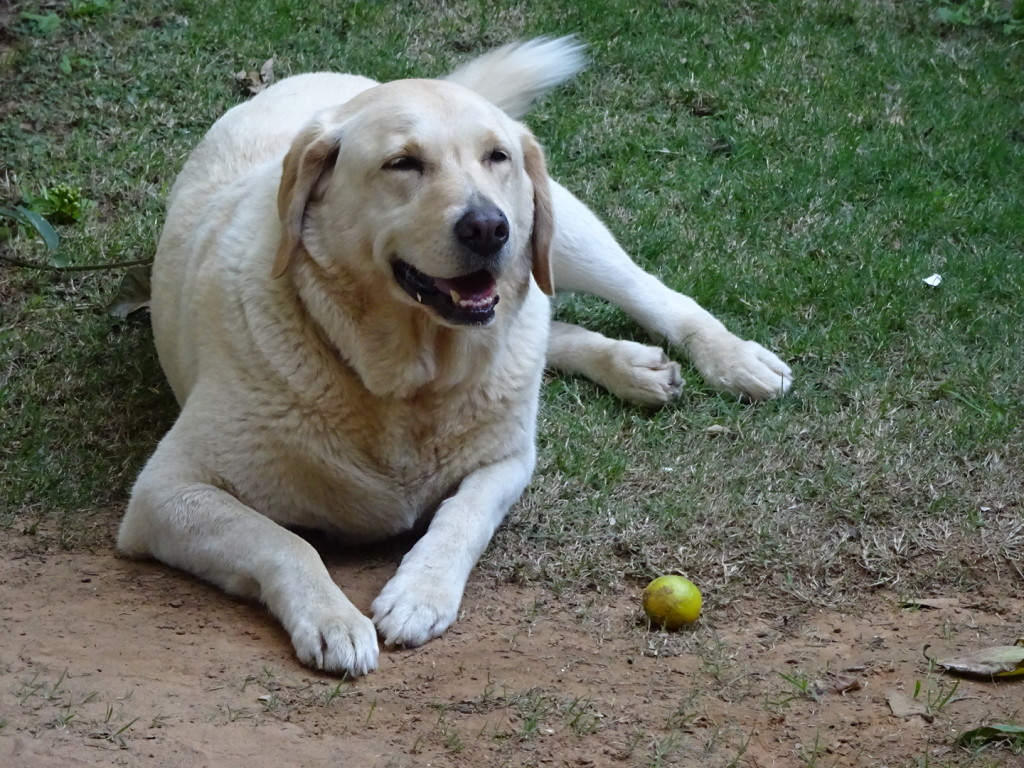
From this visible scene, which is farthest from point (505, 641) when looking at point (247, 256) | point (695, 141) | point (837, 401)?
point (695, 141)

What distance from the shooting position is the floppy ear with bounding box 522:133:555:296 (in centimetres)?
364

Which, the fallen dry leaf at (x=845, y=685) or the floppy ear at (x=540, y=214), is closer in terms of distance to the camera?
the fallen dry leaf at (x=845, y=685)

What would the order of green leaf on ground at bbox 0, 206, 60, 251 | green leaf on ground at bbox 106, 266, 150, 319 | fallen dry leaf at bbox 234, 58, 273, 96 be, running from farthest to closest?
fallen dry leaf at bbox 234, 58, 273, 96, green leaf on ground at bbox 106, 266, 150, 319, green leaf on ground at bbox 0, 206, 60, 251

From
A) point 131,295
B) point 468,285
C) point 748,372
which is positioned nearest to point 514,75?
point 748,372

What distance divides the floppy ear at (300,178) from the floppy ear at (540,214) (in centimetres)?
58

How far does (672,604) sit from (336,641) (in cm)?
84

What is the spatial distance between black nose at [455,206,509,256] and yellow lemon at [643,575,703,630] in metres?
0.94

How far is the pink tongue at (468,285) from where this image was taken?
3.26 m

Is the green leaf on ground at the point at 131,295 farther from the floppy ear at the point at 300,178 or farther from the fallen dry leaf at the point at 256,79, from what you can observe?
the fallen dry leaf at the point at 256,79

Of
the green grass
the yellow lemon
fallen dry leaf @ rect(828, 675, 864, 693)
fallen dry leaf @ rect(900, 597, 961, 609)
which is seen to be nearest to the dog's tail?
the green grass

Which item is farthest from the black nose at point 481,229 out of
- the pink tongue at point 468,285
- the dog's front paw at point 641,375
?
the dog's front paw at point 641,375

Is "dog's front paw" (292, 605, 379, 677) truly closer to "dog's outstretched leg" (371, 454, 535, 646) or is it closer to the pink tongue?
"dog's outstretched leg" (371, 454, 535, 646)

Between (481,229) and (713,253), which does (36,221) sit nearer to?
(481,229)

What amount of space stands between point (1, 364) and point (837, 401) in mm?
2873
